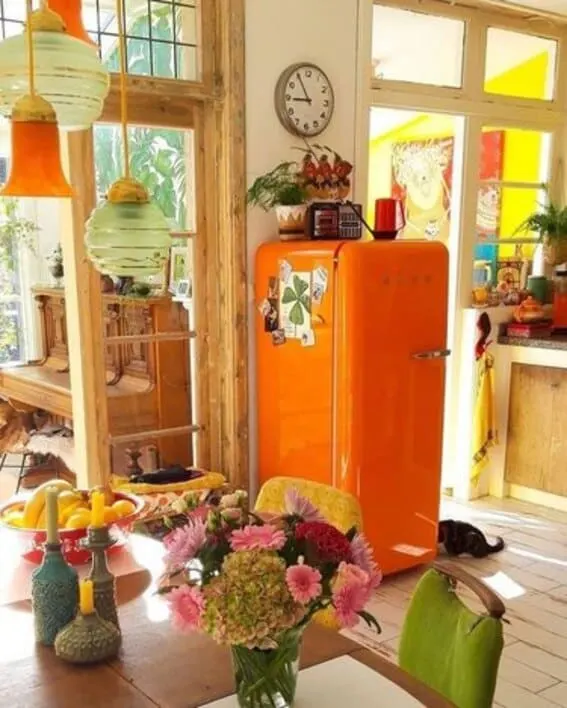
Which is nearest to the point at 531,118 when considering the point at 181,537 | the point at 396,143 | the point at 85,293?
the point at 396,143

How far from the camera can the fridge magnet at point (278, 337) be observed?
3.51m

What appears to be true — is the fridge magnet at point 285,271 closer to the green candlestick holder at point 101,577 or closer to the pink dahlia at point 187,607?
the green candlestick holder at point 101,577

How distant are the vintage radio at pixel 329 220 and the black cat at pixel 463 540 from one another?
1.62m

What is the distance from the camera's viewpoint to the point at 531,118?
4.84 metres

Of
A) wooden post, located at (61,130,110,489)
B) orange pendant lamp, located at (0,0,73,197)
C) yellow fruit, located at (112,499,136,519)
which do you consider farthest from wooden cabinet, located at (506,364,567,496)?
orange pendant lamp, located at (0,0,73,197)

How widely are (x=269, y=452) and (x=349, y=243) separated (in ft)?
3.55

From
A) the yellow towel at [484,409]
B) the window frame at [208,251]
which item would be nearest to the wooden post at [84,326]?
the window frame at [208,251]

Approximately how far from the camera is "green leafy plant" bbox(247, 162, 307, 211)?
349 cm

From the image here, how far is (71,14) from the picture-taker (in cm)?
174

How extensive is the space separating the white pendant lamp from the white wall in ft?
6.37

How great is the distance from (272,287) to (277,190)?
0.44 meters

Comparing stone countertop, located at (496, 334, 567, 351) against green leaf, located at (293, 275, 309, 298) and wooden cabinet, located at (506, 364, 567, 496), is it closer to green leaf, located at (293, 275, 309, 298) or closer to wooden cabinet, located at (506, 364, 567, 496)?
wooden cabinet, located at (506, 364, 567, 496)

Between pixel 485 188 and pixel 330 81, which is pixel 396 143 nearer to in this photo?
pixel 485 188

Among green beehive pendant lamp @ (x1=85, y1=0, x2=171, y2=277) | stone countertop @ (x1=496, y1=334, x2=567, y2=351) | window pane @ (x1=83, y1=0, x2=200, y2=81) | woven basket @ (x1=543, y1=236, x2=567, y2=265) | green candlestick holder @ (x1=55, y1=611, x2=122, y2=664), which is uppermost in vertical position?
window pane @ (x1=83, y1=0, x2=200, y2=81)
